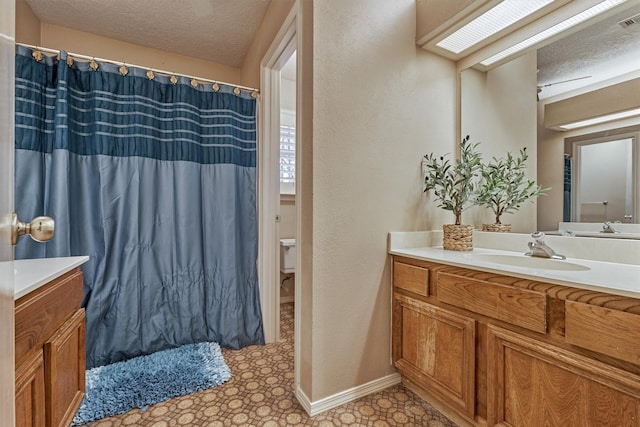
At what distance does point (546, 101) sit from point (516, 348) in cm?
135

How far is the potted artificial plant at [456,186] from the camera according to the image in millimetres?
1669

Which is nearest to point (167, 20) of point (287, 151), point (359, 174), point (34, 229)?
point (287, 151)

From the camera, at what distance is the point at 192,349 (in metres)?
1.99

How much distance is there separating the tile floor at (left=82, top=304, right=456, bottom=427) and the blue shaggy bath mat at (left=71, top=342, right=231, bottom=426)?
5 cm

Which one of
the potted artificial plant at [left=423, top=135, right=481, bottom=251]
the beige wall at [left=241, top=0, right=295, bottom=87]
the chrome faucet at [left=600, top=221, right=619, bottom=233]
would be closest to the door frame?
the beige wall at [left=241, top=0, right=295, bottom=87]

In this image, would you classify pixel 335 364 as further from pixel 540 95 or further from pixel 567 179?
pixel 540 95

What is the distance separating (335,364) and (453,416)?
0.60 meters

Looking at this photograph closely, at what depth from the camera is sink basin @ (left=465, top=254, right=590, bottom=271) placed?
4.25 ft

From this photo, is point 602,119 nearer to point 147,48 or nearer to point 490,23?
point 490,23

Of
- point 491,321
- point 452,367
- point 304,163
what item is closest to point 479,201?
point 491,321

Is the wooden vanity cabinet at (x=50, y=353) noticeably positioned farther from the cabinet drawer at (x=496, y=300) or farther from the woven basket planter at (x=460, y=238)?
the woven basket planter at (x=460, y=238)

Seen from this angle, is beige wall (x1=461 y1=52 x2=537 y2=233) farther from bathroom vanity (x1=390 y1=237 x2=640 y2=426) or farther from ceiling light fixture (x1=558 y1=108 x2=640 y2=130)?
bathroom vanity (x1=390 y1=237 x2=640 y2=426)

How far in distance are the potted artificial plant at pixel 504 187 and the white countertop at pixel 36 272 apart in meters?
2.09

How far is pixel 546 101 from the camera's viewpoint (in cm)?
160
